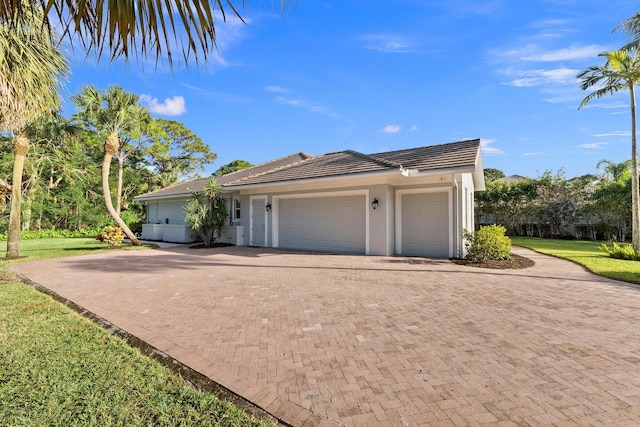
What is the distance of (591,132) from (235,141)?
75.0 ft

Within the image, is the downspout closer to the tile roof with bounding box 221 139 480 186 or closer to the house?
the house

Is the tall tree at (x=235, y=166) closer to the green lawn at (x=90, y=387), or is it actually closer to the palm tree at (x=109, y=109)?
the palm tree at (x=109, y=109)

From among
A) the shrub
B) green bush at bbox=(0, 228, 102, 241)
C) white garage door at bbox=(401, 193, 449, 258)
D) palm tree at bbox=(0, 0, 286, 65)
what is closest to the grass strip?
palm tree at bbox=(0, 0, 286, 65)

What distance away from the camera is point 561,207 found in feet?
63.9

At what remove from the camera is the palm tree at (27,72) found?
508 cm

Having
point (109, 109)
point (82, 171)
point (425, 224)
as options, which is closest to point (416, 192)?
point (425, 224)

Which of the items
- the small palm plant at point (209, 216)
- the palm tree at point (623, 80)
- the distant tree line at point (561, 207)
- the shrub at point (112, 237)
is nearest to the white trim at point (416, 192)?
the palm tree at point (623, 80)

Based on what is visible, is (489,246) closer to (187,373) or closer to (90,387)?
(187,373)

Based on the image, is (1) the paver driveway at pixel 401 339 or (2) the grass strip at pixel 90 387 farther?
(1) the paver driveway at pixel 401 339

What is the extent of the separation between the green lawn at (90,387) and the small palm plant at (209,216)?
438 inches

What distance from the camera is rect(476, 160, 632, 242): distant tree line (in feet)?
59.3

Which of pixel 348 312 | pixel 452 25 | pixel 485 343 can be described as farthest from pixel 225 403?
pixel 452 25

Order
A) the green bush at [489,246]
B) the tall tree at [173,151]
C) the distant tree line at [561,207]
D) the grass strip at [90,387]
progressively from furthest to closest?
the tall tree at [173,151] → the distant tree line at [561,207] → the green bush at [489,246] → the grass strip at [90,387]

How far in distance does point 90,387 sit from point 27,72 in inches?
232
